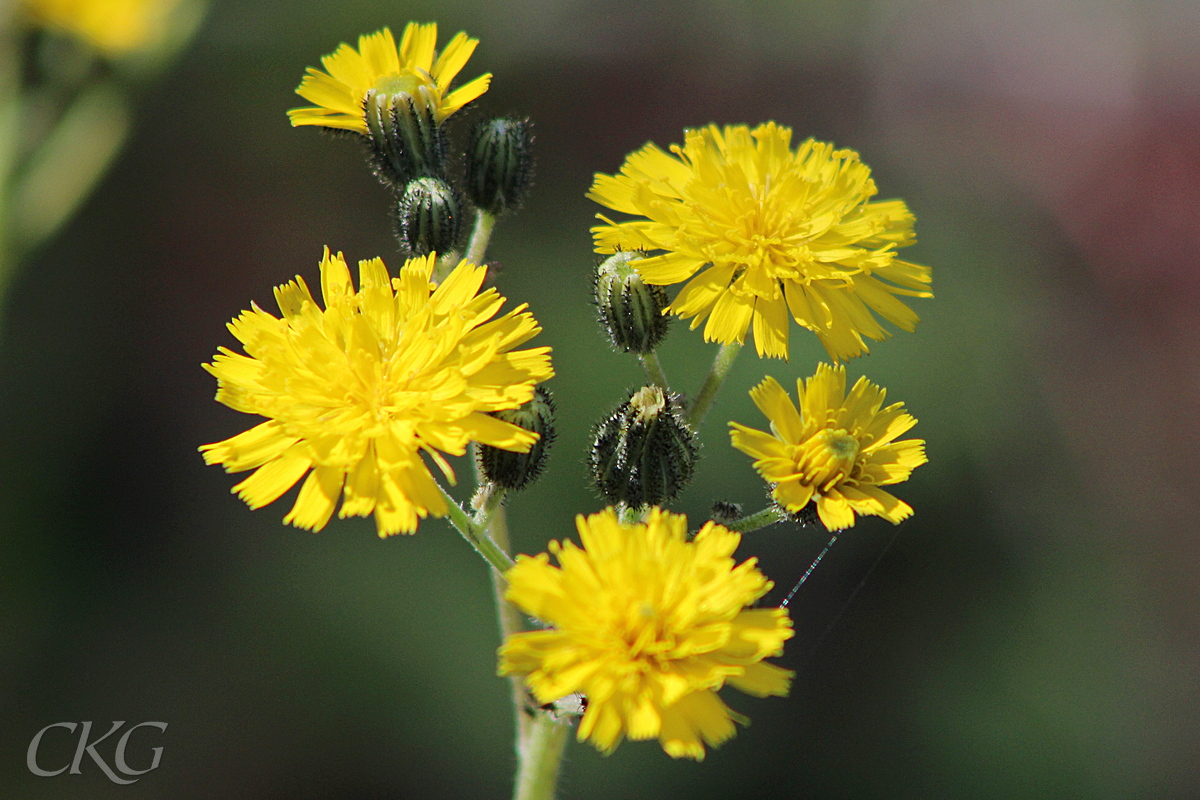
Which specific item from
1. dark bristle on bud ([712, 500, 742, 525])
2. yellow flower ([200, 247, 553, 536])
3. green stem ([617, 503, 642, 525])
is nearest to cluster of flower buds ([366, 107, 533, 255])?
yellow flower ([200, 247, 553, 536])

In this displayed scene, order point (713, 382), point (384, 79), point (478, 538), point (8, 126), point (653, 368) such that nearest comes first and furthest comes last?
point (478, 538) < point (713, 382) < point (653, 368) < point (384, 79) < point (8, 126)

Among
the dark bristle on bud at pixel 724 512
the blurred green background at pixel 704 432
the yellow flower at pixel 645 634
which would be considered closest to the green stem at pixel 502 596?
the yellow flower at pixel 645 634

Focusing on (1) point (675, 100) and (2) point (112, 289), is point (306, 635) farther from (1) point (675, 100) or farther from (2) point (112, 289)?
(1) point (675, 100)

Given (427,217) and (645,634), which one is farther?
(427,217)

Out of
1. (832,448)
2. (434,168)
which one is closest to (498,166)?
(434,168)

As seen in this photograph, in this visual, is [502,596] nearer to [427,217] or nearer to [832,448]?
[832,448]

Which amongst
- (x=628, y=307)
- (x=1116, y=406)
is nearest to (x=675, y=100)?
(x=1116, y=406)
